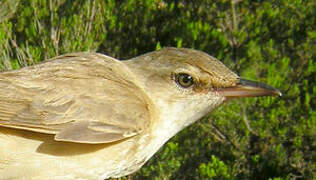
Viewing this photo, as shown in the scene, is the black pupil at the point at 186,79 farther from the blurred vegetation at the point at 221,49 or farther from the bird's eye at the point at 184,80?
the blurred vegetation at the point at 221,49

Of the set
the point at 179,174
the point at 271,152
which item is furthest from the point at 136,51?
the point at 271,152

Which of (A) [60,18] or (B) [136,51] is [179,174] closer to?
(B) [136,51]

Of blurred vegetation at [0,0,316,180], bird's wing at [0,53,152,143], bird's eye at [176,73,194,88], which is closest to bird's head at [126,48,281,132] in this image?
bird's eye at [176,73,194,88]

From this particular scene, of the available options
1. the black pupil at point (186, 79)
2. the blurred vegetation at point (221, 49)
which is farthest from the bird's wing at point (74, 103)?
the blurred vegetation at point (221, 49)

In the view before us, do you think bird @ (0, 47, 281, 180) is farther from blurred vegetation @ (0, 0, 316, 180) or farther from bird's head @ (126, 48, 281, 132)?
blurred vegetation @ (0, 0, 316, 180)

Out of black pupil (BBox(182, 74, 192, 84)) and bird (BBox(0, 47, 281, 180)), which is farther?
black pupil (BBox(182, 74, 192, 84))
